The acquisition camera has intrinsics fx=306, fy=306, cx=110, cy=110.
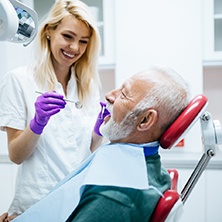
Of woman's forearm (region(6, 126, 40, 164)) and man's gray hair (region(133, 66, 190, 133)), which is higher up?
man's gray hair (region(133, 66, 190, 133))

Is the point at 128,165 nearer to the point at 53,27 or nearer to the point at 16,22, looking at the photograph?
the point at 16,22

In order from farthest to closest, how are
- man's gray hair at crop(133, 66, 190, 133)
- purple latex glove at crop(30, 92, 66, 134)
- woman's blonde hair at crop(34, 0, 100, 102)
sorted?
woman's blonde hair at crop(34, 0, 100, 102), purple latex glove at crop(30, 92, 66, 134), man's gray hair at crop(133, 66, 190, 133)

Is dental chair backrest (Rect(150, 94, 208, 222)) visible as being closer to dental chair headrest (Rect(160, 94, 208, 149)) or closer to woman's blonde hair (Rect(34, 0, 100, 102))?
dental chair headrest (Rect(160, 94, 208, 149))

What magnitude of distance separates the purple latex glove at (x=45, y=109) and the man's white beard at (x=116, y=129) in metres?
0.24

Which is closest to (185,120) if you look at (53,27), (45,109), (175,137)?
(175,137)

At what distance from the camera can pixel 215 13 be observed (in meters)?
2.36

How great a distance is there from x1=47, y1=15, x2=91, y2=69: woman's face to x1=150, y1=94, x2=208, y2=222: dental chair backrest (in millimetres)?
694

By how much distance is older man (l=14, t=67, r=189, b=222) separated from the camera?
0.89m

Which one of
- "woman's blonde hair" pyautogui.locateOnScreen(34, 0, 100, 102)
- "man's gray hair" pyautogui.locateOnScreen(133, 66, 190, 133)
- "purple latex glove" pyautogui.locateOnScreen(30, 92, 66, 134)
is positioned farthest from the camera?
"woman's blonde hair" pyautogui.locateOnScreen(34, 0, 100, 102)

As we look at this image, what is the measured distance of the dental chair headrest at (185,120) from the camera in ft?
3.00

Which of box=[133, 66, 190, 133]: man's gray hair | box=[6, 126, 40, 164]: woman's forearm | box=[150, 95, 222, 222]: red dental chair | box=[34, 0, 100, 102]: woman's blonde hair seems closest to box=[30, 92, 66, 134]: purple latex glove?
box=[6, 126, 40, 164]: woman's forearm

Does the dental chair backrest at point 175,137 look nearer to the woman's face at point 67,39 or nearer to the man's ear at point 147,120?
the man's ear at point 147,120

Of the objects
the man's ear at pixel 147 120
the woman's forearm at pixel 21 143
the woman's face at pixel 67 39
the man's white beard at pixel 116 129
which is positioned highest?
the woman's face at pixel 67 39

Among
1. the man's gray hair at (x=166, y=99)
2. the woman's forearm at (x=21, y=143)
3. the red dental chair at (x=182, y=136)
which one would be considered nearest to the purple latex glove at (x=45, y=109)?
the woman's forearm at (x=21, y=143)
